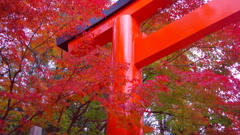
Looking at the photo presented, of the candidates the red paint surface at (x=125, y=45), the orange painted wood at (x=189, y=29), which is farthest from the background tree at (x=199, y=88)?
the orange painted wood at (x=189, y=29)

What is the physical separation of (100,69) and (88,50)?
5.08 feet

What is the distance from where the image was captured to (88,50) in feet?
19.1

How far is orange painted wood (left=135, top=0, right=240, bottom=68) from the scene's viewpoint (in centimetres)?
416

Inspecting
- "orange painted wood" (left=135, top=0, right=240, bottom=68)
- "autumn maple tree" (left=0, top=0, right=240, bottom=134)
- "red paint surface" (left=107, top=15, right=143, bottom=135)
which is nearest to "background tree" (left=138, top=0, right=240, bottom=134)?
"autumn maple tree" (left=0, top=0, right=240, bottom=134)

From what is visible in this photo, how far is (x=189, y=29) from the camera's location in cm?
450

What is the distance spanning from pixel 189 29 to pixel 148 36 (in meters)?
0.99

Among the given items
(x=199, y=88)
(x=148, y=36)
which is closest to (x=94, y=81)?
(x=148, y=36)

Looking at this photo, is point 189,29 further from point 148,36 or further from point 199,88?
point 199,88

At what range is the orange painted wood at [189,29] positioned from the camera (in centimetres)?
416

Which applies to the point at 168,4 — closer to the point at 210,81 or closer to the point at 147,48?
the point at 147,48

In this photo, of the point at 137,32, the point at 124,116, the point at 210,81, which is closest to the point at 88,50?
the point at 137,32

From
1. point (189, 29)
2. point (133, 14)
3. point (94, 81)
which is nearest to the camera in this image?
point (94, 81)

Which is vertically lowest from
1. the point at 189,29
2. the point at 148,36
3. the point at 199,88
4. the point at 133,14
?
the point at 199,88

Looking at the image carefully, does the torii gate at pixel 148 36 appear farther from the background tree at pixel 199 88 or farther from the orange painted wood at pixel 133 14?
the background tree at pixel 199 88
